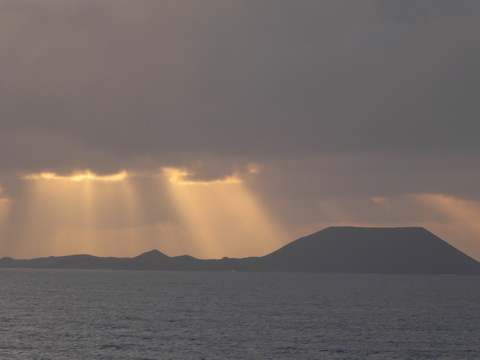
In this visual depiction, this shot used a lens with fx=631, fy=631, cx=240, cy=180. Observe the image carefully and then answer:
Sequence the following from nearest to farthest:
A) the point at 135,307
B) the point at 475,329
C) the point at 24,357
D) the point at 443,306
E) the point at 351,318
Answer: the point at 24,357 < the point at 475,329 < the point at 351,318 < the point at 135,307 < the point at 443,306

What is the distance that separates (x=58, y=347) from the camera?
88.9 m

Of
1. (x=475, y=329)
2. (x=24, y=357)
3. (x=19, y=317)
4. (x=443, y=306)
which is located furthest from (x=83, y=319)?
(x=443, y=306)

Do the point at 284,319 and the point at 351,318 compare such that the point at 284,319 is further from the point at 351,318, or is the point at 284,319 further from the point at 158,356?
the point at 158,356

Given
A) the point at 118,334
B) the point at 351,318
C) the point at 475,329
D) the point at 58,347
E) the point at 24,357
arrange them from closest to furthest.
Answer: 1. the point at 24,357
2. the point at 58,347
3. the point at 118,334
4. the point at 475,329
5. the point at 351,318

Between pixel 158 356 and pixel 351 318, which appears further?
pixel 351 318

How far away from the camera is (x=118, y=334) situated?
103938 millimetres

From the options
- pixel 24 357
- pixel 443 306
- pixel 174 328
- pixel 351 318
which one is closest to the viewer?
pixel 24 357

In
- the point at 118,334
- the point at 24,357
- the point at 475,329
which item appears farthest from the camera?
the point at 475,329

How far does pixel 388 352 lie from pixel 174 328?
4038 cm

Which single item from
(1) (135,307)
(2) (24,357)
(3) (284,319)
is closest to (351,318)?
(3) (284,319)

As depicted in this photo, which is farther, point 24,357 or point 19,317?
point 19,317

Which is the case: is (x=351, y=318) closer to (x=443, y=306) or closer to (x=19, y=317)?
(x=443, y=306)

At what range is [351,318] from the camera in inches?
5423

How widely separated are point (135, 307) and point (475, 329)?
81558mm
